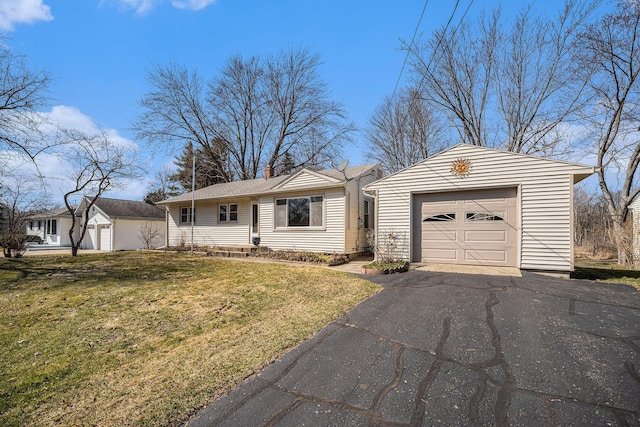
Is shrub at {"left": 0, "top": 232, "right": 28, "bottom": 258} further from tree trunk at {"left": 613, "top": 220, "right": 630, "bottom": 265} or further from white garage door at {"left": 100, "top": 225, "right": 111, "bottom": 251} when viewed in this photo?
tree trunk at {"left": 613, "top": 220, "right": 630, "bottom": 265}

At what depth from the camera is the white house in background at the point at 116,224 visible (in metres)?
21.4

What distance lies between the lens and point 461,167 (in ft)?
28.9

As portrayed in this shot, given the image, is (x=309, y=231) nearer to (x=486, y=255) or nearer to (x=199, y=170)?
(x=486, y=255)

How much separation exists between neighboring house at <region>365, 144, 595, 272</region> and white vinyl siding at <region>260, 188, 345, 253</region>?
1.87 metres

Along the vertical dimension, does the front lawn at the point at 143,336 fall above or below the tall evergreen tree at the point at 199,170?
below

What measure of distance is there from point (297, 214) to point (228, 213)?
4.81m

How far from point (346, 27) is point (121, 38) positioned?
6.41 meters

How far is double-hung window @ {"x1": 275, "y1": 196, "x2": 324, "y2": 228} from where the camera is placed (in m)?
12.2

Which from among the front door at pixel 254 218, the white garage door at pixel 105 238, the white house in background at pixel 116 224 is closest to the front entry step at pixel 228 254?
the front door at pixel 254 218

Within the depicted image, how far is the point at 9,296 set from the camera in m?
5.97

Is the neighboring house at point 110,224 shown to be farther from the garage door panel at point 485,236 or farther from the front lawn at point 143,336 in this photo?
the garage door panel at point 485,236

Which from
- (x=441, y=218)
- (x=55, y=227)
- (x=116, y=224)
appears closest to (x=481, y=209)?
(x=441, y=218)

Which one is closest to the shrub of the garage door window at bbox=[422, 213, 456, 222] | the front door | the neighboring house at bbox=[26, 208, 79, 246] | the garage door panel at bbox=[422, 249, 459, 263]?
Result: the front door

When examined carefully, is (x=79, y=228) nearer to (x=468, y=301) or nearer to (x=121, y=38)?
(x=121, y=38)
